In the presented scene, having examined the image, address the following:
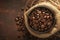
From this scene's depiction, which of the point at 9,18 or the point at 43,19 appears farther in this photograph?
the point at 9,18

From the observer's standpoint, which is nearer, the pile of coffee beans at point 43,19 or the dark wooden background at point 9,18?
the pile of coffee beans at point 43,19

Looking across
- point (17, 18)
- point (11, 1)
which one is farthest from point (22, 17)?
point (11, 1)

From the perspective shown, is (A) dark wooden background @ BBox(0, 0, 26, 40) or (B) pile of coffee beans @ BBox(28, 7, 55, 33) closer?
(B) pile of coffee beans @ BBox(28, 7, 55, 33)

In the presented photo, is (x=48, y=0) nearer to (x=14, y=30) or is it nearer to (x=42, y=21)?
(x=42, y=21)
